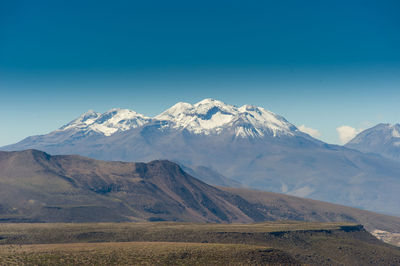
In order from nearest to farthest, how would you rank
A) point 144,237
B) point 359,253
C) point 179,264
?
point 179,264
point 144,237
point 359,253

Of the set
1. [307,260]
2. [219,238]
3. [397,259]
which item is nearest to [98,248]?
[219,238]

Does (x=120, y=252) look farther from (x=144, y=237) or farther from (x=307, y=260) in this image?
(x=307, y=260)

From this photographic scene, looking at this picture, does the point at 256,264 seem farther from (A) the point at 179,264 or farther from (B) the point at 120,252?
(B) the point at 120,252

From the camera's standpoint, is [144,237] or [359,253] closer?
[144,237]

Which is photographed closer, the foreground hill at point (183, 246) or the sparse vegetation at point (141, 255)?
the sparse vegetation at point (141, 255)

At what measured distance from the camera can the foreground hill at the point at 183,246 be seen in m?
112

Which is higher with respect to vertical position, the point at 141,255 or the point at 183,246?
the point at 183,246

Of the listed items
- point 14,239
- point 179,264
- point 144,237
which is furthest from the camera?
point 144,237

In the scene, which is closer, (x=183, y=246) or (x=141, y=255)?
(x=141, y=255)

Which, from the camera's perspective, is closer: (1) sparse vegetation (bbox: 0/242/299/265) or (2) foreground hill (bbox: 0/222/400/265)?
(1) sparse vegetation (bbox: 0/242/299/265)

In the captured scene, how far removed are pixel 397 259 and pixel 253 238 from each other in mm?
55368

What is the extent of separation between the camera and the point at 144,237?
6526 inches

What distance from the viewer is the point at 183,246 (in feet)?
413

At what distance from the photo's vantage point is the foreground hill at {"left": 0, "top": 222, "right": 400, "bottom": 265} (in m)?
112
